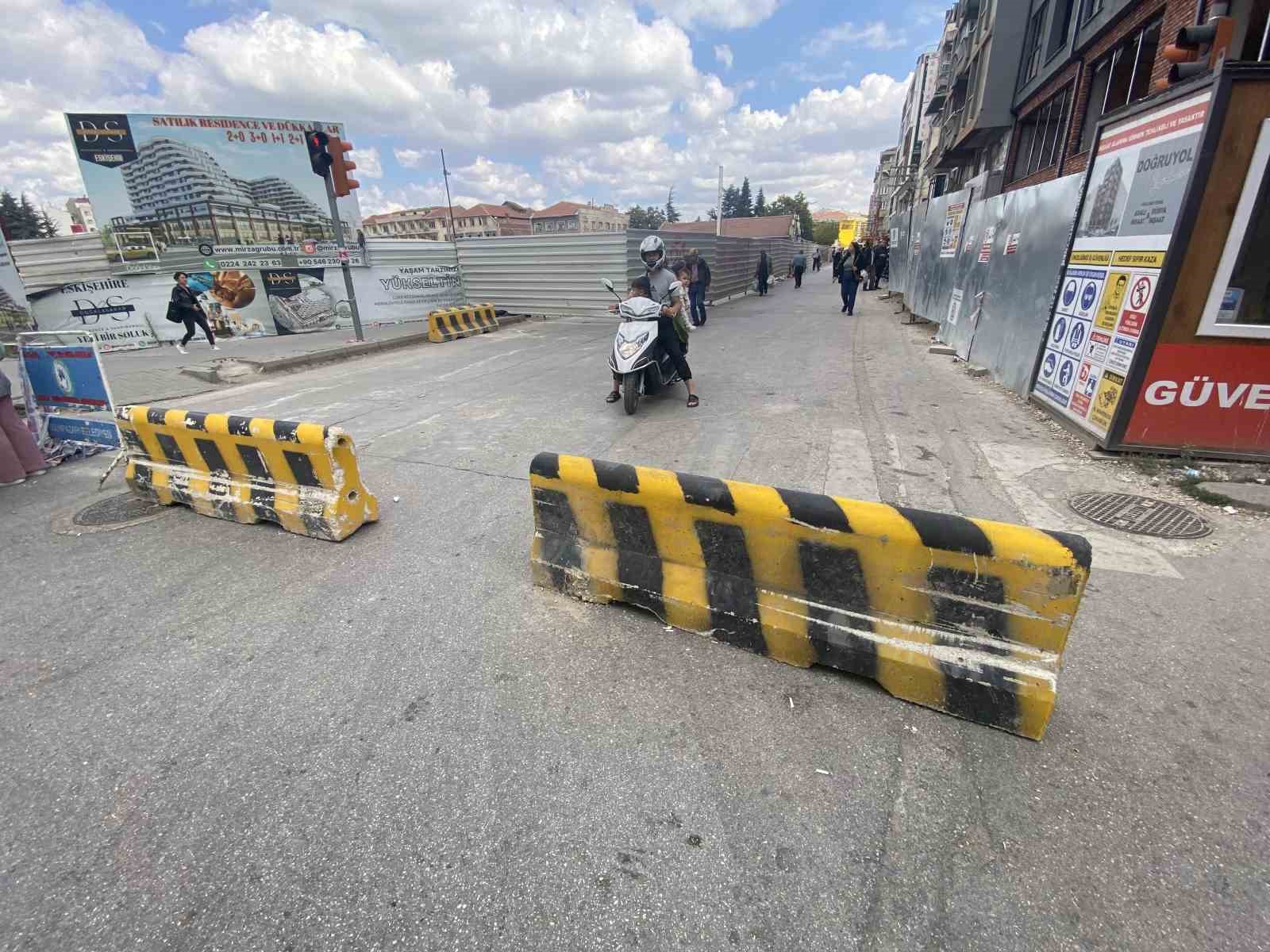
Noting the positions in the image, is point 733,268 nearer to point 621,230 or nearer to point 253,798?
point 621,230

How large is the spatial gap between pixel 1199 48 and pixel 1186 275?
5.92 feet

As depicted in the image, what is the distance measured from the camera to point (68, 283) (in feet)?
44.6

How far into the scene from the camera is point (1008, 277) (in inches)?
329

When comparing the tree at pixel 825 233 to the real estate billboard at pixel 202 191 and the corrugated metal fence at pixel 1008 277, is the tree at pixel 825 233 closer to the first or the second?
the real estate billboard at pixel 202 191

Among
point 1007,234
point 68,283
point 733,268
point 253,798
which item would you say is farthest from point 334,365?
point 733,268

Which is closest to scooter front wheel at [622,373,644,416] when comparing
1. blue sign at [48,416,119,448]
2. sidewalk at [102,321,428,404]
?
blue sign at [48,416,119,448]

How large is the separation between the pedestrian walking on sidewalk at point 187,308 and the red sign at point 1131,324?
16710mm

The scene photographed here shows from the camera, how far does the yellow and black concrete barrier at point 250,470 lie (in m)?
4.14

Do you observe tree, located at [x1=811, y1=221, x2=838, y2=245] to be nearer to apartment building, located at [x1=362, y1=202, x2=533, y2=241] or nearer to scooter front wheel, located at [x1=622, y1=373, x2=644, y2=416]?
apartment building, located at [x1=362, y1=202, x2=533, y2=241]

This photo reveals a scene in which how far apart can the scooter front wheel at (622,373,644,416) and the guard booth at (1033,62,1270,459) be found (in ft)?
15.6

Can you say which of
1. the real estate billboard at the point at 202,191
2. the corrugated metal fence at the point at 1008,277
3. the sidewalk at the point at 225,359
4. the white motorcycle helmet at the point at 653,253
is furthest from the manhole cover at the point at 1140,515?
the real estate billboard at the point at 202,191

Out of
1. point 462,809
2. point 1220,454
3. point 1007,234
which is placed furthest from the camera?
point 1007,234

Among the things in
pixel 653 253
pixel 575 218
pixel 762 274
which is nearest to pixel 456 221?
pixel 575 218

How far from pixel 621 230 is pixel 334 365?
330 inches
